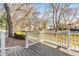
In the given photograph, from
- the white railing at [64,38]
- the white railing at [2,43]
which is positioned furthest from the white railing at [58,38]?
the white railing at [2,43]

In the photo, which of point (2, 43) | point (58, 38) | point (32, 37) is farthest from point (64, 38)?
point (2, 43)

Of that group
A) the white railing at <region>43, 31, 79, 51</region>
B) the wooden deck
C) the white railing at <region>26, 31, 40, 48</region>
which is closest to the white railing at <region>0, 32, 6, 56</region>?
the wooden deck

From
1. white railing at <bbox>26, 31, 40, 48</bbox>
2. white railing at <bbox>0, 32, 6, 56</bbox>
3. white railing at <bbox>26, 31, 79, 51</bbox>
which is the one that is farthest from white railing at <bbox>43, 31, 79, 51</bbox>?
white railing at <bbox>0, 32, 6, 56</bbox>

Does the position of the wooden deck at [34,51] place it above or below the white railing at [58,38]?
below

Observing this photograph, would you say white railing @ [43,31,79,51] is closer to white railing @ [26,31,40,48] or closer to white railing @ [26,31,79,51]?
white railing @ [26,31,79,51]

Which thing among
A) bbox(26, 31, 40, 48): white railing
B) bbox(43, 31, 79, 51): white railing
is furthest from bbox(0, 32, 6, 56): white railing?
bbox(43, 31, 79, 51): white railing

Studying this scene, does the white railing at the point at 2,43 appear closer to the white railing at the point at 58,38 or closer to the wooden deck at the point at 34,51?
the wooden deck at the point at 34,51

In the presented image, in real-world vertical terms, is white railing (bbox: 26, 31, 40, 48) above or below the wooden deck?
above

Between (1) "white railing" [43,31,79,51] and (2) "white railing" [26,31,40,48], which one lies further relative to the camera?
(2) "white railing" [26,31,40,48]

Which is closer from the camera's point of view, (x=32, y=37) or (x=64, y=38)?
(x=64, y=38)

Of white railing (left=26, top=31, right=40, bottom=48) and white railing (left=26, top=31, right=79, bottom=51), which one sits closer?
white railing (left=26, top=31, right=79, bottom=51)

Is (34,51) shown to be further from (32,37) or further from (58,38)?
(58,38)

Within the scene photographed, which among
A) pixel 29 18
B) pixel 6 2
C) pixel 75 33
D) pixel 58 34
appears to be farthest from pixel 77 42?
pixel 6 2

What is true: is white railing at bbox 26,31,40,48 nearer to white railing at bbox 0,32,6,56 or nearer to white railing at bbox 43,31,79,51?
white railing at bbox 43,31,79,51
